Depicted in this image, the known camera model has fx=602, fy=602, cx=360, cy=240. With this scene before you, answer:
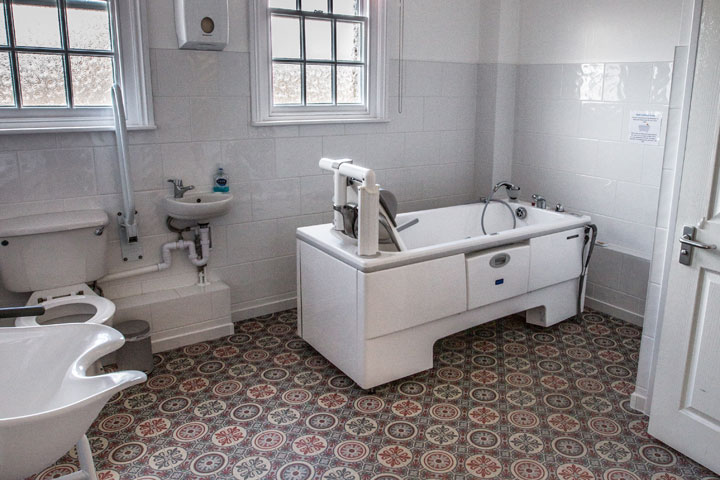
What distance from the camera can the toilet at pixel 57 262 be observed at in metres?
2.94

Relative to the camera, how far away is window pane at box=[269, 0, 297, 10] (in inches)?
148

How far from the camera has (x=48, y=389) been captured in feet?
5.49

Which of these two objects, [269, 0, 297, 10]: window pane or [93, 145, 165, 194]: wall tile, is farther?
[269, 0, 297, 10]: window pane

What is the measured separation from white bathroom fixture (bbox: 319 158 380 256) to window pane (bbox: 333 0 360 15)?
140 centimetres

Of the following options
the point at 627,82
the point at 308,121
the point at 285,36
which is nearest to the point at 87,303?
the point at 308,121

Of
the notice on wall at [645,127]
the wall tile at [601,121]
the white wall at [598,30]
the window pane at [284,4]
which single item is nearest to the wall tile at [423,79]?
the white wall at [598,30]

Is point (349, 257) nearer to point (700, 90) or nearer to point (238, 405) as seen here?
point (238, 405)

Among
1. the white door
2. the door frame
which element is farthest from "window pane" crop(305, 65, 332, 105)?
the white door

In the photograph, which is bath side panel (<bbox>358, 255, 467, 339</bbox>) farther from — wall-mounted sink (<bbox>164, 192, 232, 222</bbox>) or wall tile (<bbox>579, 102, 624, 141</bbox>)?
wall tile (<bbox>579, 102, 624, 141</bbox>)

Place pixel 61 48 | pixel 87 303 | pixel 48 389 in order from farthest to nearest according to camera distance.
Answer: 1. pixel 61 48
2. pixel 87 303
3. pixel 48 389

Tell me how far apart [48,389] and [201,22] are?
230 centimetres

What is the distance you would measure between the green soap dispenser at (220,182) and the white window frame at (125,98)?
0.49 metres

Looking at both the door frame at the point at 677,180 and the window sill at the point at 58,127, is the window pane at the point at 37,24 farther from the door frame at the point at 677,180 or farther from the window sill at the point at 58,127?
the door frame at the point at 677,180

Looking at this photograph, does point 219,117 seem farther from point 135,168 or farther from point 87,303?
point 87,303
